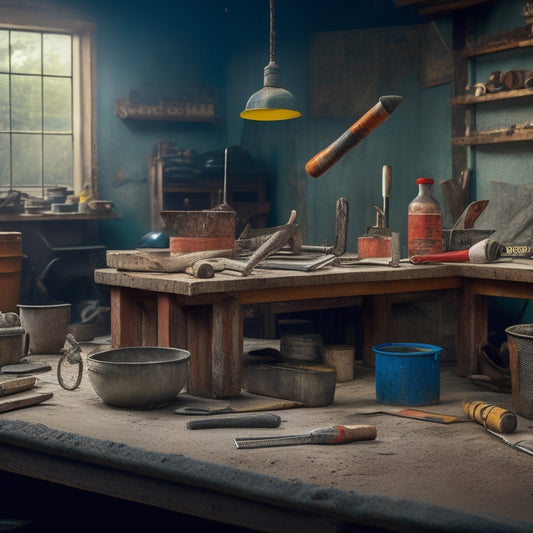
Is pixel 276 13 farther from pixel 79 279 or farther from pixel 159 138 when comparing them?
pixel 79 279

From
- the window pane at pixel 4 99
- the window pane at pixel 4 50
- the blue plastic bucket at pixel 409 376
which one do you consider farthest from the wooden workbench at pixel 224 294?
the window pane at pixel 4 50

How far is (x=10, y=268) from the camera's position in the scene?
717 cm

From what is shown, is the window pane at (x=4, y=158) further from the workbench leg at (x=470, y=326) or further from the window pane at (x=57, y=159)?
the workbench leg at (x=470, y=326)

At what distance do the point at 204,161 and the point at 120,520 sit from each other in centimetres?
468

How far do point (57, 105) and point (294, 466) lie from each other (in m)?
6.04

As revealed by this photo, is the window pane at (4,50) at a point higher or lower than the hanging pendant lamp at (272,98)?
higher

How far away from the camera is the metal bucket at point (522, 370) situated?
406cm

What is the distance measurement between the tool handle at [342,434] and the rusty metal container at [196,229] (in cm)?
150

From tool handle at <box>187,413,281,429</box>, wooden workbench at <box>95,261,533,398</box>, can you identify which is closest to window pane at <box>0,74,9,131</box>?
wooden workbench at <box>95,261,533,398</box>

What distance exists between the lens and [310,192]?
828 centimetres

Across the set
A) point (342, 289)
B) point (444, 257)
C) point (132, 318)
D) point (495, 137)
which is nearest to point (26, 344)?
point (132, 318)

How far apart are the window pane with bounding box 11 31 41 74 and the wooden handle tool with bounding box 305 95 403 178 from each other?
4.17m

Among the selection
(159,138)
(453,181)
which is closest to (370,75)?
(453,181)

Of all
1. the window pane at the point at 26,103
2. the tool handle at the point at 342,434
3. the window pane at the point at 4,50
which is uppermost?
the window pane at the point at 4,50
